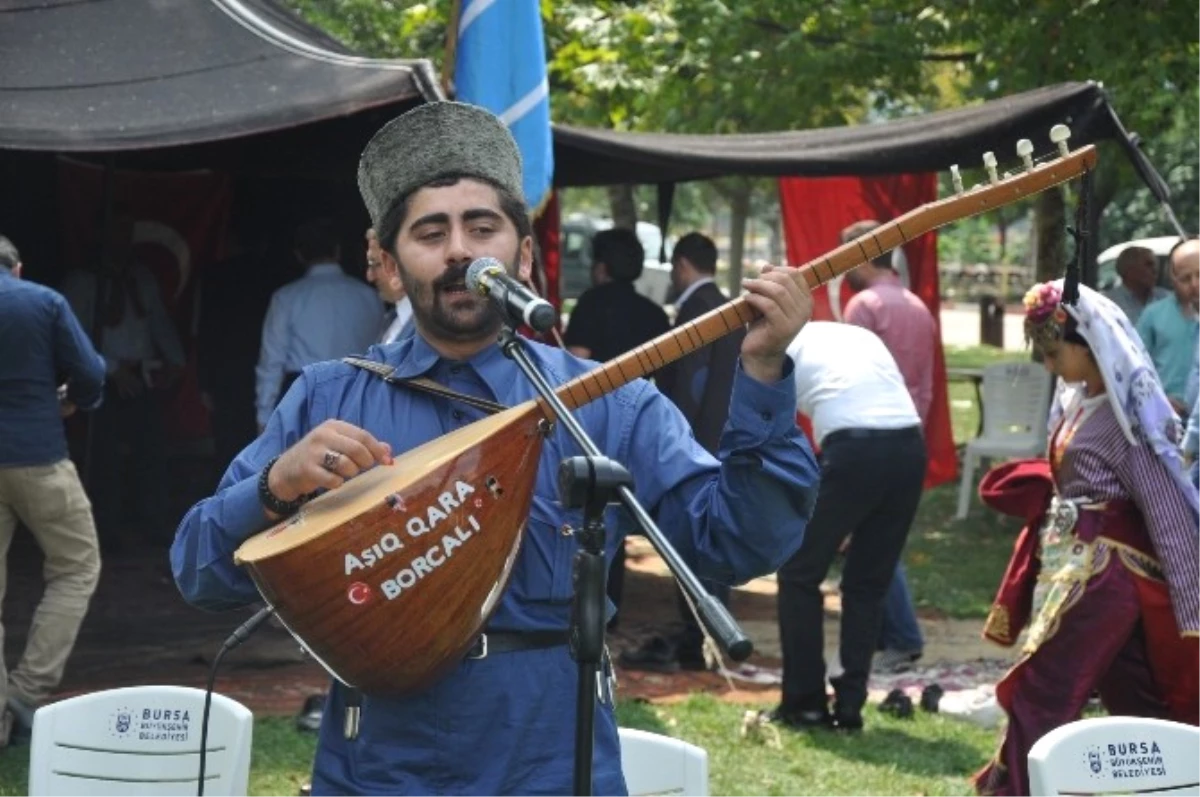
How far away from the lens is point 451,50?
7.35 metres

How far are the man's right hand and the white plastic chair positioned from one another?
1100 centimetres

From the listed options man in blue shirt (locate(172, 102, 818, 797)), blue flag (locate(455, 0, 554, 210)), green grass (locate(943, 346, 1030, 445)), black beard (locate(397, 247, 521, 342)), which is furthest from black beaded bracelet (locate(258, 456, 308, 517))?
green grass (locate(943, 346, 1030, 445))

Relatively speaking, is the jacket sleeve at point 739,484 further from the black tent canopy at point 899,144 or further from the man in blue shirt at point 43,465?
the black tent canopy at point 899,144

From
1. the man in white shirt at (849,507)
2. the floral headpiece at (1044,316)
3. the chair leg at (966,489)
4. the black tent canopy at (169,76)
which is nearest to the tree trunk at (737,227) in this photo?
the chair leg at (966,489)

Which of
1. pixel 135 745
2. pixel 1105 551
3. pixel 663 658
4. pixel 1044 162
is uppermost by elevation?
pixel 1044 162

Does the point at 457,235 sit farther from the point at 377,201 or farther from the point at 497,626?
the point at 497,626

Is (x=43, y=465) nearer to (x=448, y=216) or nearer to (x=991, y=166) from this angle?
(x=448, y=216)

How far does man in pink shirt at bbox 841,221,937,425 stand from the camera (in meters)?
8.79

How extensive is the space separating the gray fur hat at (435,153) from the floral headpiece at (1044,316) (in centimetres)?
313

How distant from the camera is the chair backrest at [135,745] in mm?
4191

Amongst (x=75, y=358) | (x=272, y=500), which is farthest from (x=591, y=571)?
(x=75, y=358)

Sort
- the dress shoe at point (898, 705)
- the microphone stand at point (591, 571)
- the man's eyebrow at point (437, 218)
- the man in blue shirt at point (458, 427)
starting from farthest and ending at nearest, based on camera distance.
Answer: the dress shoe at point (898, 705) → the man's eyebrow at point (437, 218) → the man in blue shirt at point (458, 427) → the microphone stand at point (591, 571)

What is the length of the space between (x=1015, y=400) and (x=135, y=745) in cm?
1021

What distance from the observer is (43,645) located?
7.21 meters
